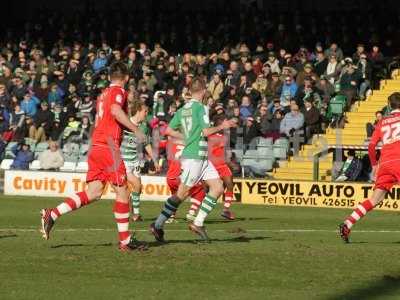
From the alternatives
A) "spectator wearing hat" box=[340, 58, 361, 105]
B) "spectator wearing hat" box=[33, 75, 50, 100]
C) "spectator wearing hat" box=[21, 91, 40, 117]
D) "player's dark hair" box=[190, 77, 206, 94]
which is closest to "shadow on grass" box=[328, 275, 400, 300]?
"player's dark hair" box=[190, 77, 206, 94]

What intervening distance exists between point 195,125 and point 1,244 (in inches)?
116

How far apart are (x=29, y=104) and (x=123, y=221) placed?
22.3m

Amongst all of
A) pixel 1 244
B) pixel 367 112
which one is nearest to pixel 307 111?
pixel 367 112

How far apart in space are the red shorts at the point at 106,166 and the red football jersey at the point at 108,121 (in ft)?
0.35

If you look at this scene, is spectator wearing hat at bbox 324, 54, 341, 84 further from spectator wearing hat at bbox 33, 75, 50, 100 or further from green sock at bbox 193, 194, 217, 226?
green sock at bbox 193, 194, 217, 226

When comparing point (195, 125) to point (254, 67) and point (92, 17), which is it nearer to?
point (254, 67)

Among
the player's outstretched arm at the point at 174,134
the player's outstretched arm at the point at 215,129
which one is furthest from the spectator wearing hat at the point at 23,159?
the player's outstretched arm at the point at 215,129

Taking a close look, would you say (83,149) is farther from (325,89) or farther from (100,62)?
(325,89)

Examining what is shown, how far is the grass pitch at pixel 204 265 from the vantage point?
1070 centimetres

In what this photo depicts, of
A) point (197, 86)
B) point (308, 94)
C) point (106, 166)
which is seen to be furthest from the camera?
point (308, 94)

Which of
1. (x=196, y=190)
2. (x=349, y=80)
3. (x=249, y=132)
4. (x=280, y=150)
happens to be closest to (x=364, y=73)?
(x=349, y=80)

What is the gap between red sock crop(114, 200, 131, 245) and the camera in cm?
1366

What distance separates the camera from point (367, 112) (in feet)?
102

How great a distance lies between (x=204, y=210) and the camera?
15.6 meters
